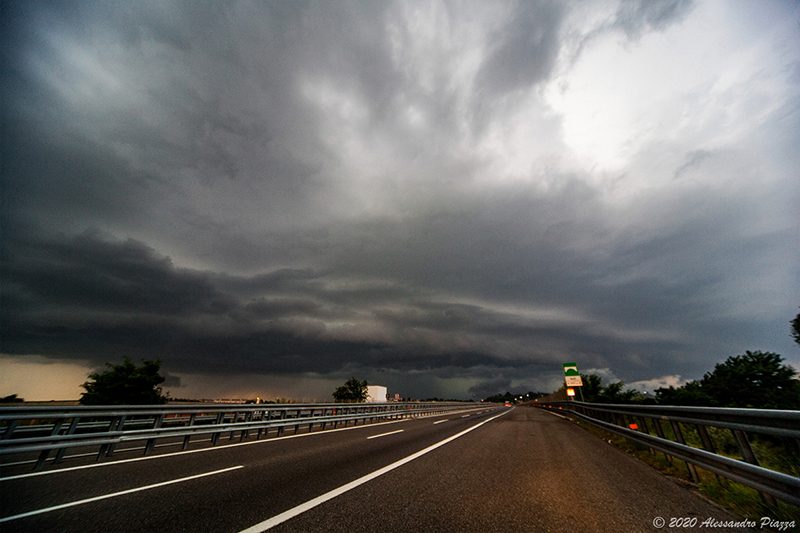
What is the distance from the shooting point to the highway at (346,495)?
3818 millimetres

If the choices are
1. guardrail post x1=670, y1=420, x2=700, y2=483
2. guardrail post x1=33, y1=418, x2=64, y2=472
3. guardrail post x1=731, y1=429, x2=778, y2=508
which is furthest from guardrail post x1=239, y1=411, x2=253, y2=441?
guardrail post x1=731, y1=429, x2=778, y2=508

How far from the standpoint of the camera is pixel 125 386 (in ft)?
118

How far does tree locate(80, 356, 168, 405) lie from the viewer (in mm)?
35469

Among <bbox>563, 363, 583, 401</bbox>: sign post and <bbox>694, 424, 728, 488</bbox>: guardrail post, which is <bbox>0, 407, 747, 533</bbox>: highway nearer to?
<bbox>694, 424, 728, 488</bbox>: guardrail post

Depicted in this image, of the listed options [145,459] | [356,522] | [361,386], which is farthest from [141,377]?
[361,386]

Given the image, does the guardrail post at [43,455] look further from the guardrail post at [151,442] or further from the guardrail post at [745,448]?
the guardrail post at [745,448]

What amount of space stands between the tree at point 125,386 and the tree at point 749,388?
6881 centimetres

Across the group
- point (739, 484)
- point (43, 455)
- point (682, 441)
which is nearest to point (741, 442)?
point (739, 484)

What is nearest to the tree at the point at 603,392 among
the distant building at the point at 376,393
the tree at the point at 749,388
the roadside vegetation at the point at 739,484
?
the tree at the point at 749,388

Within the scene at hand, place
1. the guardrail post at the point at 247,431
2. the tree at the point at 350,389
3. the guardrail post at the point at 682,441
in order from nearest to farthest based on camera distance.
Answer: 1. the guardrail post at the point at 682,441
2. the guardrail post at the point at 247,431
3. the tree at the point at 350,389

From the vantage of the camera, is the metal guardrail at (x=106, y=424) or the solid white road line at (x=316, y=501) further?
the metal guardrail at (x=106, y=424)

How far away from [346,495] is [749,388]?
69.7 m

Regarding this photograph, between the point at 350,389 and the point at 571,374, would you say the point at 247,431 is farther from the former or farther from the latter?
the point at 350,389

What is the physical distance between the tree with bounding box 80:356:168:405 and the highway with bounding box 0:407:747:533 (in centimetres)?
3622
